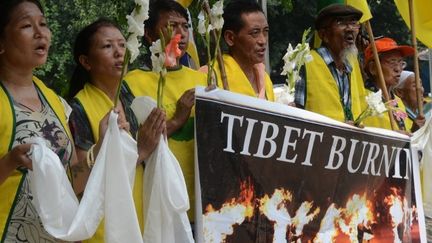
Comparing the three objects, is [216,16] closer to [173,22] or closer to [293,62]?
[173,22]

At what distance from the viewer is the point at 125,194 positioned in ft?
10.1

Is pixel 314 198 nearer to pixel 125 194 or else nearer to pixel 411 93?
pixel 125 194

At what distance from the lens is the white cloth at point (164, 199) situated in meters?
3.26

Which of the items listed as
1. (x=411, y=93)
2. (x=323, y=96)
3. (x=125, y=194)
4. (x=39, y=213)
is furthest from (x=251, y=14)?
(x=411, y=93)

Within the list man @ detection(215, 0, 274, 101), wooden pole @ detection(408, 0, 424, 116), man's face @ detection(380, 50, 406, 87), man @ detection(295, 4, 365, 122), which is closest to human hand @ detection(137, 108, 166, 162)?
man @ detection(215, 0, 274, 101)

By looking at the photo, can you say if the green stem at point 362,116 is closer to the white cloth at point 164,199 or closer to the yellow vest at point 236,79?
the yellow vest at point 236,79

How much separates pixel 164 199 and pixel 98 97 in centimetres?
59

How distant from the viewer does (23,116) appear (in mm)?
3053

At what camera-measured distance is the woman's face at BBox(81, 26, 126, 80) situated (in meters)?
3.64

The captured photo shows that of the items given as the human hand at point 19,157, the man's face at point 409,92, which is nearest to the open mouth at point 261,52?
the human hand at point 19,157

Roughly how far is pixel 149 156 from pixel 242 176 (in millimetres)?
572

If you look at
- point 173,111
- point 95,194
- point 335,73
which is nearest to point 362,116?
point 335,73

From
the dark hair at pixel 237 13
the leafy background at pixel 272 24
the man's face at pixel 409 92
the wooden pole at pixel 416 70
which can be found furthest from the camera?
the leafy background at pixel 272 24

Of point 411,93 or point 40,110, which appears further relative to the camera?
point 411,93
